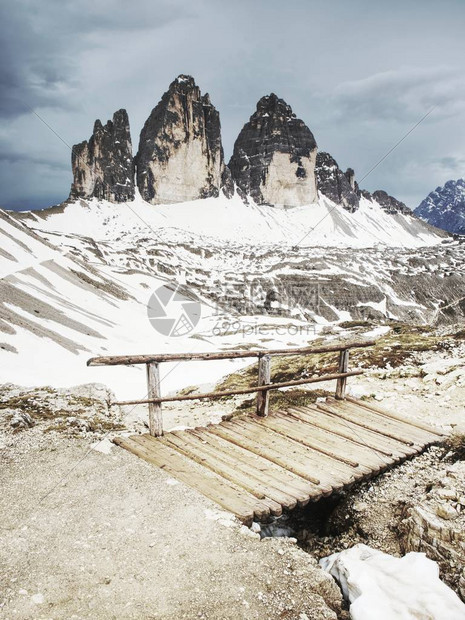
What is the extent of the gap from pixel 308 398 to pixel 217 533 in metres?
9.22

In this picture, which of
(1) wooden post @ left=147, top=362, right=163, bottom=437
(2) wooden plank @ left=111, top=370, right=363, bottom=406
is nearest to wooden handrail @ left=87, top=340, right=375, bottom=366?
(1) wooden post @ left=147, top=362, right=163, bottom=437

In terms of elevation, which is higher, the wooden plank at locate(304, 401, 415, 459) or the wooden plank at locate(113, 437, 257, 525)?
the wooden plank at locate(113, 437, 257, 525)

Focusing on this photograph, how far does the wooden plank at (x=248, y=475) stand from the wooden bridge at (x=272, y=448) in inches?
0.7

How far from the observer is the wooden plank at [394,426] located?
9.75 m

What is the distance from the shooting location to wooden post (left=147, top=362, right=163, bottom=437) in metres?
9.09

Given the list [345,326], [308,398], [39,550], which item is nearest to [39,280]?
[345,326]

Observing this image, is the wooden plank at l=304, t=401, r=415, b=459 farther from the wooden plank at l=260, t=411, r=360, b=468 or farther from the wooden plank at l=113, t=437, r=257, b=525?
the wooden plank at l=113, t=437, r=257, b=525

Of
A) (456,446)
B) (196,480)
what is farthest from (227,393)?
(456,446)

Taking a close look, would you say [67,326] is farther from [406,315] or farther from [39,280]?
[406,315]

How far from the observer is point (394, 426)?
10703 millimetres

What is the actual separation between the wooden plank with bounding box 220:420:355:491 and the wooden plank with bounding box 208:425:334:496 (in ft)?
0.12

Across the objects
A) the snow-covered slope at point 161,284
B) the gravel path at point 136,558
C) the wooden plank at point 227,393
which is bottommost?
the snow-covered slope at point 161,284

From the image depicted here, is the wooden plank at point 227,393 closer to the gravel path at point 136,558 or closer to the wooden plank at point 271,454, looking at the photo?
the wooden plank at point 271,454

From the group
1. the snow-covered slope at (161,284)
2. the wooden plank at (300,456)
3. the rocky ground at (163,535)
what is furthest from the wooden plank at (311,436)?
the snow-covered slope at (161,284)
